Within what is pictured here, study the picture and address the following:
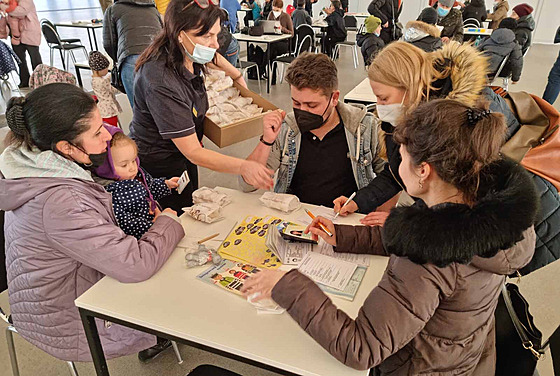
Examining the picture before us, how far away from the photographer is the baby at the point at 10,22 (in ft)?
19.5

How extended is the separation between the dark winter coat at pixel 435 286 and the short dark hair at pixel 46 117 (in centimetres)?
88

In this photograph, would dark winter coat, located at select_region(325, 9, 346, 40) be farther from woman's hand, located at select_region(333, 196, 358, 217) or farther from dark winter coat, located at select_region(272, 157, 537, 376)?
dark winter coat, located at select_region(272, 157, 537, 376)

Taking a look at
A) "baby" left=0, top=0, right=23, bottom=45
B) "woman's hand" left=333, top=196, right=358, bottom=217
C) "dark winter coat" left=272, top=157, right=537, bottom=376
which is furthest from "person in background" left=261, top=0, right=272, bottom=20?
"dark winter coat" left=272, top=157, right=537, bottom=376

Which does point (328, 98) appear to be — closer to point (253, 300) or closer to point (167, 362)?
point (253, 300)

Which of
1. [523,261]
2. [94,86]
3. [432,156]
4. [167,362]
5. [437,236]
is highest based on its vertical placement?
[432,156]

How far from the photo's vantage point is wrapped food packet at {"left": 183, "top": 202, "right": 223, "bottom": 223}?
168 cm

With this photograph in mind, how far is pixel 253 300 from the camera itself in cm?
122

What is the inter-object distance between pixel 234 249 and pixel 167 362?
2.92 ft

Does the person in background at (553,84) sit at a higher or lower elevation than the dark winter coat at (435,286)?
lower

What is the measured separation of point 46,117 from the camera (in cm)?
128

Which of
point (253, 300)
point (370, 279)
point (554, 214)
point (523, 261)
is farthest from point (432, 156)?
point (554, 214)

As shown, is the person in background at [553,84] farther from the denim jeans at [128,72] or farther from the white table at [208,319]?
the white table at [208,319]

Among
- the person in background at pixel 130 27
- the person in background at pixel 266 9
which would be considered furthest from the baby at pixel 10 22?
the person in background at pixel 266 9

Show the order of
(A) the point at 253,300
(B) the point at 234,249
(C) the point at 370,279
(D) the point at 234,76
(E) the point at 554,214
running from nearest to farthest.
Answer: (A) the point at 253,300 → (C) the point at 370,279 → (B) the point at 234,249 → (E) the point at 554,214 → (D) the point at 234,76
